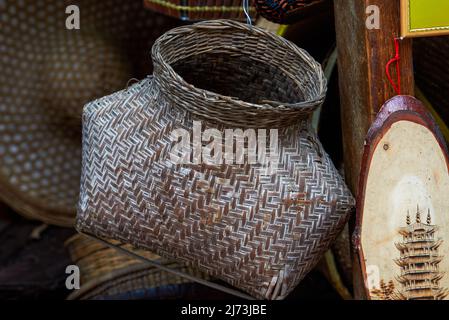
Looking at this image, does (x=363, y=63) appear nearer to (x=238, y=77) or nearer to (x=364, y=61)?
(x=364, y=61)

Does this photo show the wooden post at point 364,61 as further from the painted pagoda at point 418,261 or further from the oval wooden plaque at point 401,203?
the painted pagoda at point 418,261

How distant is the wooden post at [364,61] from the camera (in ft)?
4.50

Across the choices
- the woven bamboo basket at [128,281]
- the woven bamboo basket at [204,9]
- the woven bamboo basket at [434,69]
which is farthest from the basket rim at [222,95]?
the woven bamboo basket at [128,281]

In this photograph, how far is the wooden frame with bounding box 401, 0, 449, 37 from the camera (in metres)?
1.32

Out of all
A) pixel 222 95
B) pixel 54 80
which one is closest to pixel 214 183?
pixel 222 95

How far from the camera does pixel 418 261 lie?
133 cm

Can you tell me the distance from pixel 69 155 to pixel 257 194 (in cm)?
111

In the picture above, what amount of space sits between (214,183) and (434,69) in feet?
2.38

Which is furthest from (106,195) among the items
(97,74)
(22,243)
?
(22,243)

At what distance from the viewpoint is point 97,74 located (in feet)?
7.54

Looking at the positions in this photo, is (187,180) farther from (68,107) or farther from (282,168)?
(68,107)

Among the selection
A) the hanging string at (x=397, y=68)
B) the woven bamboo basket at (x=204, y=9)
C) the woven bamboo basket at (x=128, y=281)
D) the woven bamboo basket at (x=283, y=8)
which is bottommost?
the woven bamboo basket at (x=128, y=281)

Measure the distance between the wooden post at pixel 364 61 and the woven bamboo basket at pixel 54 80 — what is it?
3.08 ft
